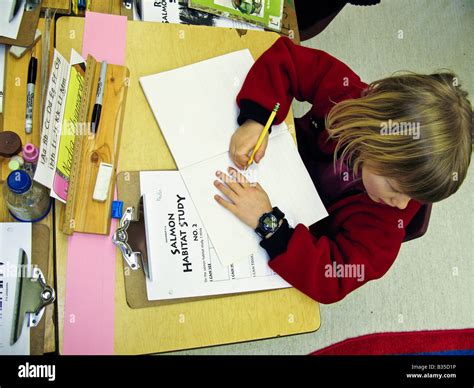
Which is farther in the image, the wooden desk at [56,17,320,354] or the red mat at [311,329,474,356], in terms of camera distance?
the red mat at [311,329,474,356]

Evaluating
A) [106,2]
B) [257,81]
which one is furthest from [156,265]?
[106,2]

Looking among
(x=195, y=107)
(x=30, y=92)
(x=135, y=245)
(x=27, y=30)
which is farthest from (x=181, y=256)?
(x=27, y=30)

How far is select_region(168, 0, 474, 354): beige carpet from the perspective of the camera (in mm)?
1497

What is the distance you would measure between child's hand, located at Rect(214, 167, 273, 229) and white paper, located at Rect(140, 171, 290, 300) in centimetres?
6

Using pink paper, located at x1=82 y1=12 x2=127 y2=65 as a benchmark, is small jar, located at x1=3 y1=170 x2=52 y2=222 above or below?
below

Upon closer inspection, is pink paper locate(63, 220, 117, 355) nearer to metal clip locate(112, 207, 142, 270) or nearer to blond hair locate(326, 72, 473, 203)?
metal clip locate(112, 207, 142, 270)

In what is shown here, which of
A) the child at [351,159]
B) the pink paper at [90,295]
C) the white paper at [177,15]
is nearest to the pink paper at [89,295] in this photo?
the pink paper at [90,295]

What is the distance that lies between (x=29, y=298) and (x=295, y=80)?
67 cm

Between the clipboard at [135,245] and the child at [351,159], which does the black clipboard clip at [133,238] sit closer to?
the clipboard at [135,245]

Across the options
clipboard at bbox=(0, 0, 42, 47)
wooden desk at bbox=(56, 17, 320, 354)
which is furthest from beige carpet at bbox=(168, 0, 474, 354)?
clipboard at bbox=(0, 0, 42, 47)

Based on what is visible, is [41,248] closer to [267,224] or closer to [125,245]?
[125,245]

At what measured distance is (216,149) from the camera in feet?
2.90

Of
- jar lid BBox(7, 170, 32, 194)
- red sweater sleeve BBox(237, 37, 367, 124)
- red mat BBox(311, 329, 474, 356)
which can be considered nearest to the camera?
jar lid BBox(7, 170, 32, 194)
